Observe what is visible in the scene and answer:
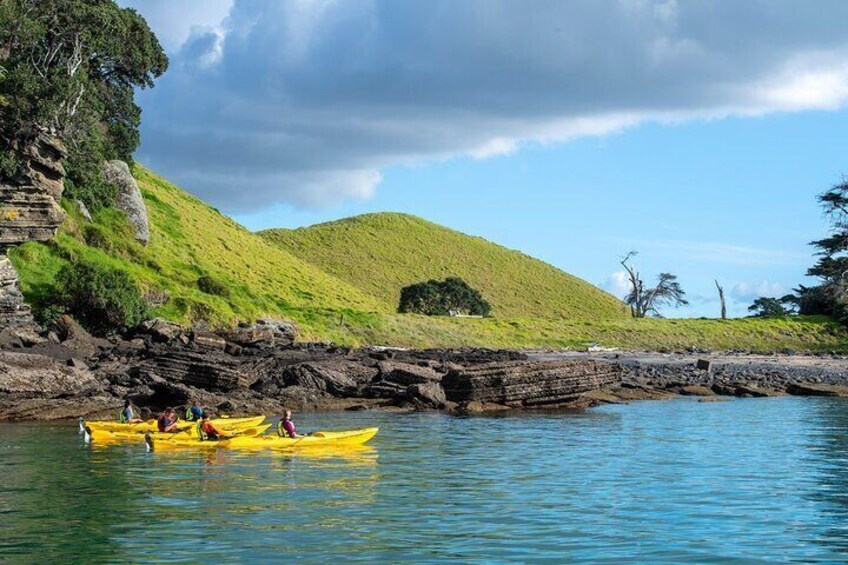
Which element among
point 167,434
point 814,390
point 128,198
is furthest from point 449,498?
point 128,198

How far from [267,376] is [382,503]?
Answer: 26071 mm

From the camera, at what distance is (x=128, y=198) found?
89.6 metres

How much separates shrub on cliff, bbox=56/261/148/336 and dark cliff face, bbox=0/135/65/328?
4445mm

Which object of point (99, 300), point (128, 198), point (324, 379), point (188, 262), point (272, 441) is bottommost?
point (272, 441)

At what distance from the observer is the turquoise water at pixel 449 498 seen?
19.5 m

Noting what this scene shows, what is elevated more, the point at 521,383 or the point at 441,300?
the point at 441,300

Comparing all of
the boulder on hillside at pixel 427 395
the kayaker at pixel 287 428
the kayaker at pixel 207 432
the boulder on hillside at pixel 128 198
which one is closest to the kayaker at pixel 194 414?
the kayaker at pixel 207 432

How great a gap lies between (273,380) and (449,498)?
25.5 m

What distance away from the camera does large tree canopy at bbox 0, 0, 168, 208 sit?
220 feet

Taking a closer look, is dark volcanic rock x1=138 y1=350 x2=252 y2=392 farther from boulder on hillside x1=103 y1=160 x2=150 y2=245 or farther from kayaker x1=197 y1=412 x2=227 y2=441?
boulder on hillside x1=103 y1=160 x2=150 y2=245

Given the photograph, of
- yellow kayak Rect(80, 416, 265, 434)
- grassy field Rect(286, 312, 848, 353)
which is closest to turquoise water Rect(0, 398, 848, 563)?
yellow kayak Rect(80, 416, 265, 434)

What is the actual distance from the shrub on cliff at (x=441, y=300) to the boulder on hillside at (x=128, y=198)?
3219 centimetres

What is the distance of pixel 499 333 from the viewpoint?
299 ft

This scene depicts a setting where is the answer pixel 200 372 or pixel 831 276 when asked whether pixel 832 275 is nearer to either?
pixel 831 276
